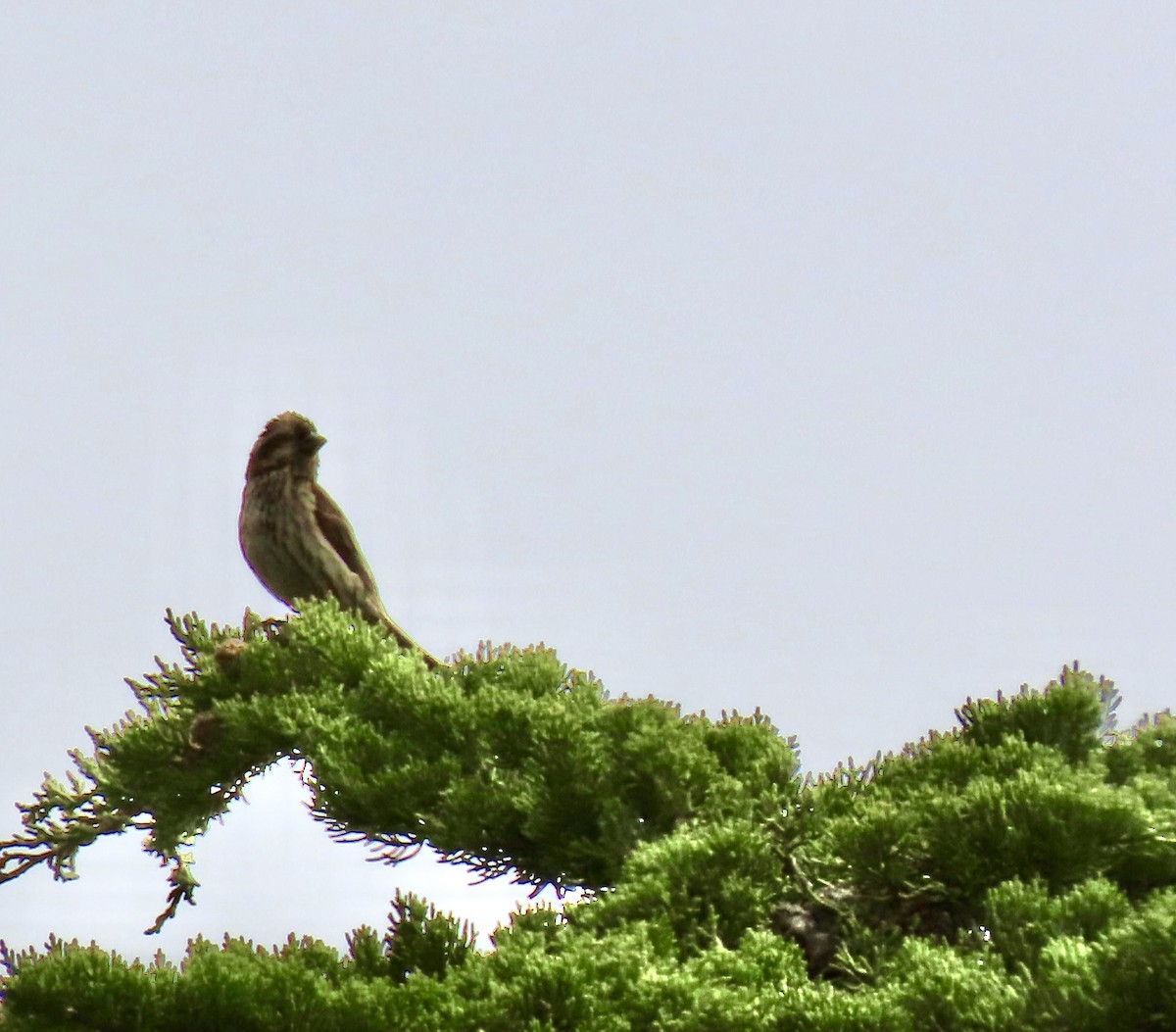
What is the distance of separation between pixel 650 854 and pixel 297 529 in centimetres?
355

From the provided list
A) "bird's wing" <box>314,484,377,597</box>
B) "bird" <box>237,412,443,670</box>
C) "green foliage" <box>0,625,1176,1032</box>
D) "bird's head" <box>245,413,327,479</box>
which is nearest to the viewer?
"green foliage" <box>0,625,1176,1032</box>

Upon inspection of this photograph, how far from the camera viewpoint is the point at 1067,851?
3.67 metres

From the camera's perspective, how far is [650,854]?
3.72 m

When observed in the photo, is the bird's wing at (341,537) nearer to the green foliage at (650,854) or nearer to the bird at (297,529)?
the bird at (297,529)

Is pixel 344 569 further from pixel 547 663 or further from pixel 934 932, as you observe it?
pixel 934 932

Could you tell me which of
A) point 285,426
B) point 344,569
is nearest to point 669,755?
point 344,569

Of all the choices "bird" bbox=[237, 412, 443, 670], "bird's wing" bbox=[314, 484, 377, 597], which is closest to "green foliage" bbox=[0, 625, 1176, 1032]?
"bird" bbox=[237, 412, 443, 670]

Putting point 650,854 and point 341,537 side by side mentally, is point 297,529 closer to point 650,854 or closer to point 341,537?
point 341,537

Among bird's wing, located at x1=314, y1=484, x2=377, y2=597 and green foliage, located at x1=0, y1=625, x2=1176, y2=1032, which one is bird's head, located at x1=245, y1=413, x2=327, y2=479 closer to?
bird's wing, located at x1=314, y1=484, x2=377, y2=597

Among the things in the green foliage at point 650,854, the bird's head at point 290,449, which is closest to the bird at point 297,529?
the bird's head at point 290,449

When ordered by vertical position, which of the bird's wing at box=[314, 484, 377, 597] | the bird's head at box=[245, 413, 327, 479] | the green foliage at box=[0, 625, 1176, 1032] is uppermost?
the bird's head at box=[245, 413, 327, 479]

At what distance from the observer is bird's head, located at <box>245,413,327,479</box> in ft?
23.2

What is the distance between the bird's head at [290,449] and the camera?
23.2ft

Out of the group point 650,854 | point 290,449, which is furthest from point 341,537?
point 650,854
